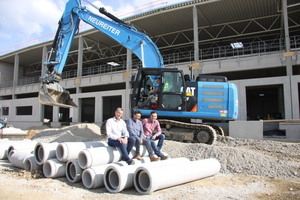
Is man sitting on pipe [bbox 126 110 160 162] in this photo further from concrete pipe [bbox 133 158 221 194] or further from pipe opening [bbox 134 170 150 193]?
pipe opening [bbox 134 170 150 193]

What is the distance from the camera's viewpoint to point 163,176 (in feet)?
14.3

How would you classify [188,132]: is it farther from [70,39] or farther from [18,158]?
[70,39]

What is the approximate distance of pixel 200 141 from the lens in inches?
360

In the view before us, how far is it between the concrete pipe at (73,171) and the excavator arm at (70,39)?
5590 mm

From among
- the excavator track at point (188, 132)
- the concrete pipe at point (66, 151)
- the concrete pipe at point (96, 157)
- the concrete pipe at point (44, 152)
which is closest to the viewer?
the concrete pipe at point (96, 157)

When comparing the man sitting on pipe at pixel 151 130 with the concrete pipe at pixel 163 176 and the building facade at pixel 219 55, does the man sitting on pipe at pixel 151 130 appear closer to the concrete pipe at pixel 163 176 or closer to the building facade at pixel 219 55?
Answer: the concrete pipe at pixel 163 176

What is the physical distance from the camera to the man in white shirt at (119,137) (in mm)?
5414

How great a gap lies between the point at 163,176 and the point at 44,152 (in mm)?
2988

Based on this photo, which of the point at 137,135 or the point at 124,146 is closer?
the point at 124,146

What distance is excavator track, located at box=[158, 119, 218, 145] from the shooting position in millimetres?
9109

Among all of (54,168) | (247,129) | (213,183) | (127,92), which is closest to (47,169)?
(54,168)

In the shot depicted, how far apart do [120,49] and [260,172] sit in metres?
24.5

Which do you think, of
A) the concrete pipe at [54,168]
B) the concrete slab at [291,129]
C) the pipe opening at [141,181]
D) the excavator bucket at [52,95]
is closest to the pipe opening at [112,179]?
the pipe opening at [141,181]

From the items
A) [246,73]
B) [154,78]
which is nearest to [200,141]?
[154,78]
